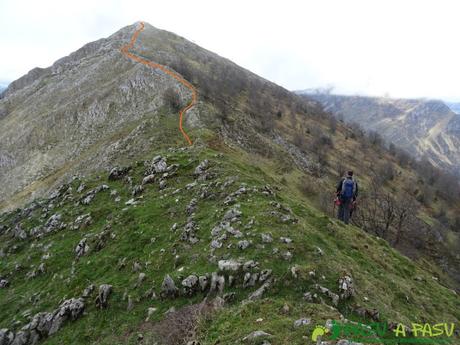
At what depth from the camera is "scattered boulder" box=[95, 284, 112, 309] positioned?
15198mm

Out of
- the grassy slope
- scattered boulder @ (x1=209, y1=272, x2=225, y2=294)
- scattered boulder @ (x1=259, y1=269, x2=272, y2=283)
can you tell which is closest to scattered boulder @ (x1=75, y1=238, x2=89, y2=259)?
the grassy slope

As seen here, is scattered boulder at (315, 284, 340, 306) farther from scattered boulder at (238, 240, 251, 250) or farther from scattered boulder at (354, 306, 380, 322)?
scattered boulder at (238, 240, 251, 250)

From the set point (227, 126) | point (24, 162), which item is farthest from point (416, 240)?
point (24, 162)

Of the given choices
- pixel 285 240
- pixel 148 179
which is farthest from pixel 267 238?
pixel 148 179

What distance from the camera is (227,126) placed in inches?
2009

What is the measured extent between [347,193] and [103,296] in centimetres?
1635

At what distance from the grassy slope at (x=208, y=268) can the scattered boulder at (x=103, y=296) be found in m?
0.29

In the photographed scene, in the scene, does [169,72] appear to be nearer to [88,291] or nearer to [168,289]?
[88,291]

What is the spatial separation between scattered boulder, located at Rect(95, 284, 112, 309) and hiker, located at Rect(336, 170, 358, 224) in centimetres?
1562

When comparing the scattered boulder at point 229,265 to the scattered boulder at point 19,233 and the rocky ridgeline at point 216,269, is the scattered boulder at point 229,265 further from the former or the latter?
the scattered boulder at point 19,233

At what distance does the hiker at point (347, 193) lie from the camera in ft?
73.8

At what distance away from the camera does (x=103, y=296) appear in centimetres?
1541

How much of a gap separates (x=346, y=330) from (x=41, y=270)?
18.4 metres

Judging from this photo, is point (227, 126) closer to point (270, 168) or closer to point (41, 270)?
point (270, 168)
